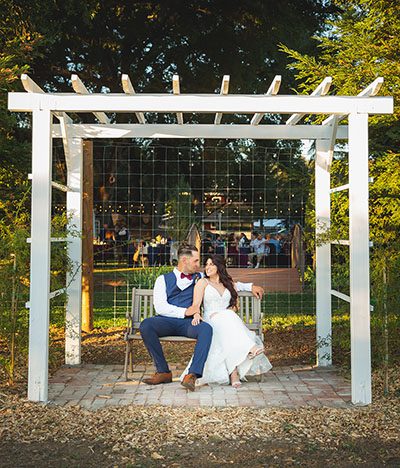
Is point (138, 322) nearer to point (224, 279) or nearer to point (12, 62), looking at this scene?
point (224, 279)

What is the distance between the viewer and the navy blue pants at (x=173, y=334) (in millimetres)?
5289

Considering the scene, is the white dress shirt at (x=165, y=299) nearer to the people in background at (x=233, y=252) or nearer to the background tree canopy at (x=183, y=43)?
the background tree canopy at (x=183, y=43)

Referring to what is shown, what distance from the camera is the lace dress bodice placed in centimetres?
571

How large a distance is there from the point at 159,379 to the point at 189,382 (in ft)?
1.41

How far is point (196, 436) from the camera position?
406cm

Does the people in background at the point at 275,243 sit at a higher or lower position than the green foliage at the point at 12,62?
lower

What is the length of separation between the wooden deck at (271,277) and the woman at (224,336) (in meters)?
5.81

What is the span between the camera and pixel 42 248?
15.8ft

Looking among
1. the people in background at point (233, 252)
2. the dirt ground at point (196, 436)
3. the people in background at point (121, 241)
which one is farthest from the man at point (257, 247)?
the dirt ground at point (196, 436)

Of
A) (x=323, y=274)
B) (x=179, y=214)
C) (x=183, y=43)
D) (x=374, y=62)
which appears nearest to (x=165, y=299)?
(x=323, y=274)

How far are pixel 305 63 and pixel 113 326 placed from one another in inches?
170

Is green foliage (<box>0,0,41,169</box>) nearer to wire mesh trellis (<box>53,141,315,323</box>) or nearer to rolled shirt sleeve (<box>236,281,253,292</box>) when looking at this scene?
wire mesh trellis (<box>53,141,315,323</box>)

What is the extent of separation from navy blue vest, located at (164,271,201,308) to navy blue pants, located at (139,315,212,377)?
18cm

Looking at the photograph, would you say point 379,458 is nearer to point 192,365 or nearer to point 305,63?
point 192,365
